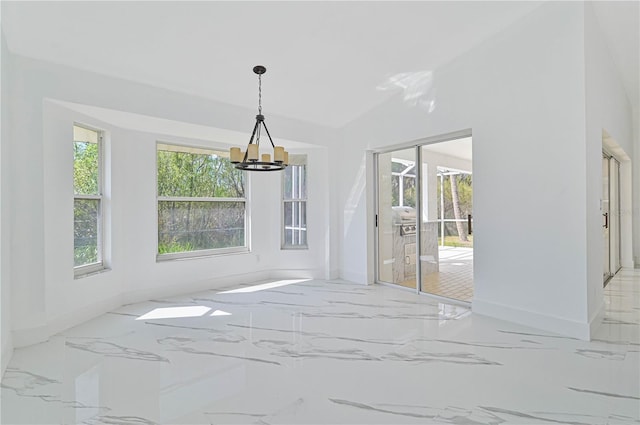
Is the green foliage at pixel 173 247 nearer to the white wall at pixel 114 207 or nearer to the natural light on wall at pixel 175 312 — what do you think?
the white wall at pixel 114 207

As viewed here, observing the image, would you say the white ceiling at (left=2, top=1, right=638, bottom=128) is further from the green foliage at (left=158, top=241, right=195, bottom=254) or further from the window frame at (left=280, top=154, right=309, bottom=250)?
the green foliage at (left=158, top=241, right=195, bottom=254)

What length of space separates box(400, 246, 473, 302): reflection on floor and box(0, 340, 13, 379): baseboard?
4.36 metres

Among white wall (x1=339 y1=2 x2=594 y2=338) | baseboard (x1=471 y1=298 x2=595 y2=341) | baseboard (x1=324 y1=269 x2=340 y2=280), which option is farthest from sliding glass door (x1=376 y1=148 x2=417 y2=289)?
baseboard (x1=471 y1=298 x2=595 y2=341)

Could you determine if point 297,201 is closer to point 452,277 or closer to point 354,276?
point 354,276

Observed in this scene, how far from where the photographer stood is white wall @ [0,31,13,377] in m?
2.64

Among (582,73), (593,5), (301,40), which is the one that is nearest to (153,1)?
(301,40)

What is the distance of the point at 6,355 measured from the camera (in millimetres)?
2701

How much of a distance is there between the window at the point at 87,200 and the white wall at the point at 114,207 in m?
0.13

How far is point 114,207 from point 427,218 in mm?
3981


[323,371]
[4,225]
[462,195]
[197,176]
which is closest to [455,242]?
[462,195]

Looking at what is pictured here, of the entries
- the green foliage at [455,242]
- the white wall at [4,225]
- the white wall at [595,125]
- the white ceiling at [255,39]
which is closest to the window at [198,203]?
the white ceiling at [255,39]

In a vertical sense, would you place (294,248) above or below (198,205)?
below

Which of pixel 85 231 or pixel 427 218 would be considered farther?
pixel 427 218

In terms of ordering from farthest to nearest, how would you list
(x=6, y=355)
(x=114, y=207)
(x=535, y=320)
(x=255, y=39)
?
(x=114, y=207), (x=535, y=320), (x=255, y=39), (x=6, y=355)
